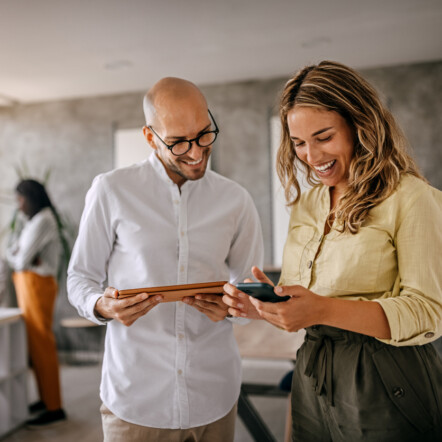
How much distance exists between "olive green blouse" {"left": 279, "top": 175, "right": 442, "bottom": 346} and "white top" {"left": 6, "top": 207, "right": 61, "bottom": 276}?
286 centimetres

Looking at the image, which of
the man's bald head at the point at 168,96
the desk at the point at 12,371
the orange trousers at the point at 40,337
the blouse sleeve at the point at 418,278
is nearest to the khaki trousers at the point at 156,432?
the blouse sleeve at the point at 418,278

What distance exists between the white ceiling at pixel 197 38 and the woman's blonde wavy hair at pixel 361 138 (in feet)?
7.08

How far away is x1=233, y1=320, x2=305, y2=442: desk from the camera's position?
2361 mm

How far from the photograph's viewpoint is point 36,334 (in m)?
3.60

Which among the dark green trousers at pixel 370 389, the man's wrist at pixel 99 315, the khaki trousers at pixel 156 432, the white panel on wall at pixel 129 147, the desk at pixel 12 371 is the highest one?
the white panel on wall at pixel 129 147

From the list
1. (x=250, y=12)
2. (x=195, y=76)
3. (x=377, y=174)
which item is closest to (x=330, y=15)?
(x=250, y=12)

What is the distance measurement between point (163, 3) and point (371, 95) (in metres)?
2.29

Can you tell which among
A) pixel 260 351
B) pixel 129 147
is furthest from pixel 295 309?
pixel 129 147

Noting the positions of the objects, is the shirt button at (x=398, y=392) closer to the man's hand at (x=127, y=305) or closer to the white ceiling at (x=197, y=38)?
the man's hand at (x=127, y=305)

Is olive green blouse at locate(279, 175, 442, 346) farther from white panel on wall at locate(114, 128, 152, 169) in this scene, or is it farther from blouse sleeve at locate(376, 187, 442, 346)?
white panel on wall at locate(114, 128, 152, 169)

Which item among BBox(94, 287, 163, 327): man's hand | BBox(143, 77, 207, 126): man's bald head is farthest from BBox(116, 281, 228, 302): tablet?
BBox(143, 77, 207, 126): man's bald head

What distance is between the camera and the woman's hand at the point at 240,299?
1.11 metres

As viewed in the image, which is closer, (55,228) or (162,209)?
(162,209)

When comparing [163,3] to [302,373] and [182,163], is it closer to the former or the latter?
[182,163]
